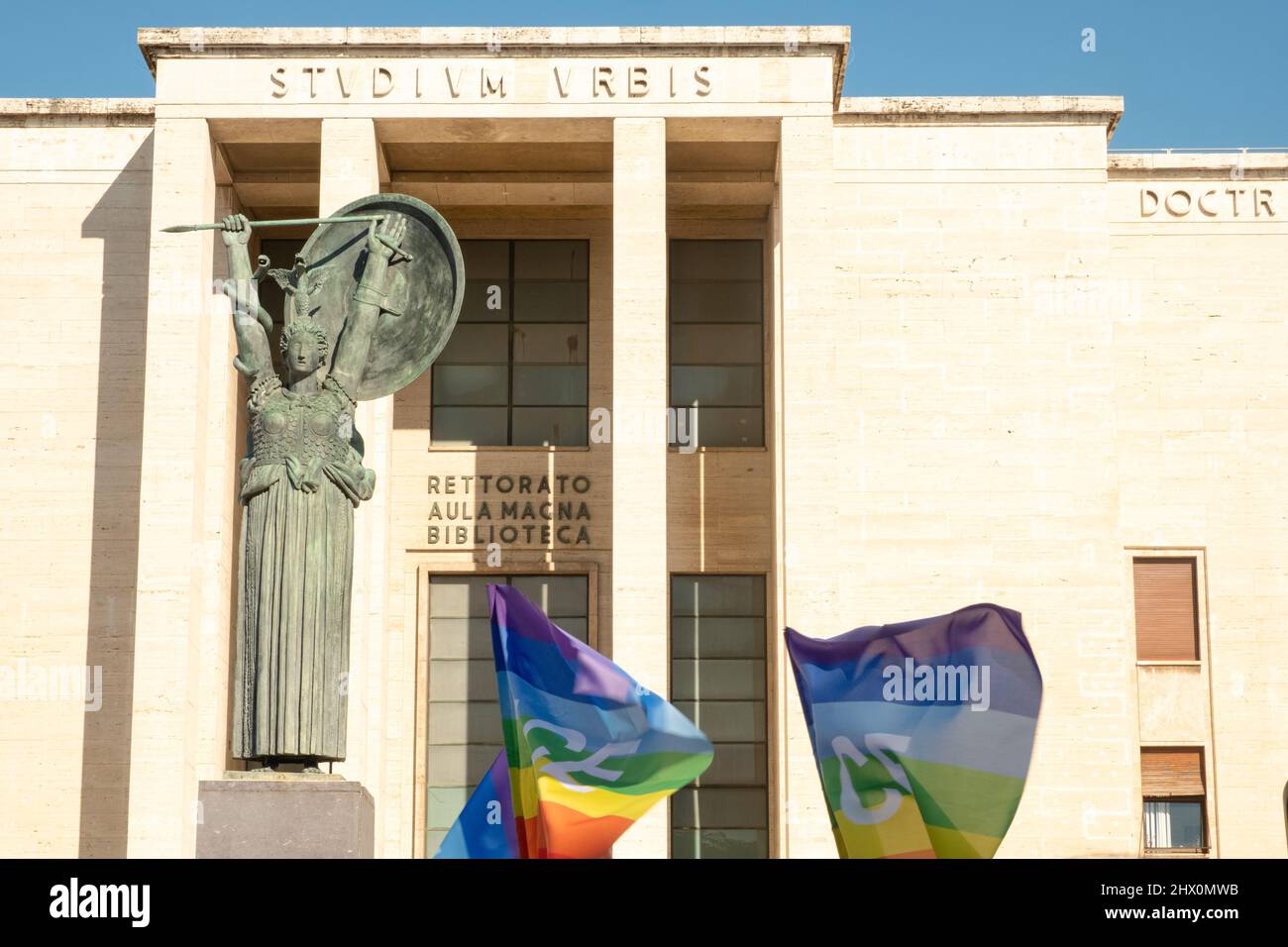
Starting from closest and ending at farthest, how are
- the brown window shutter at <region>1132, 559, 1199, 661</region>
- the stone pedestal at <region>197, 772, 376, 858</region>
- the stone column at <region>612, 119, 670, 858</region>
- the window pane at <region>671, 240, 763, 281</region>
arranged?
1. the stone pedestal at <region>197, 772, 376, 858</region>
2. the stone column at <region>612, 119, 670, 858</region>
3. the brown window shutter at <region>1132, 559, 1199, 661</region>
4. the window pane at <region>671, 240, 763, 281</region>

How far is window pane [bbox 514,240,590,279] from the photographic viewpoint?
1172 inches

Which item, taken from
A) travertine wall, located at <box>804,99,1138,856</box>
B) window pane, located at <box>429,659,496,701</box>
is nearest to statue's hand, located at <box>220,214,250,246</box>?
travertine wall, located at <box>804,99,1138,856</box>

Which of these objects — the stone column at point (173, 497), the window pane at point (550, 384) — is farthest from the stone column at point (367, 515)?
the window pane at point (550, 384)

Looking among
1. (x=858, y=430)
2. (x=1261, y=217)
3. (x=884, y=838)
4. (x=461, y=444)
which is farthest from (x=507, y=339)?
(x=884, y=838)

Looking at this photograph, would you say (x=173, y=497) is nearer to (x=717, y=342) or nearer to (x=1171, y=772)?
(x=717, y=342)

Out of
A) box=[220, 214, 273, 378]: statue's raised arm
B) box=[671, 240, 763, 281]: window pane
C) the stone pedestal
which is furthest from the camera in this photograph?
box=[671, 240, 763, 281]: window pane

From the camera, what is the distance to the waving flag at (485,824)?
14.6m

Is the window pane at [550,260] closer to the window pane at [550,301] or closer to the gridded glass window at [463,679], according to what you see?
the window pane at [550,301]

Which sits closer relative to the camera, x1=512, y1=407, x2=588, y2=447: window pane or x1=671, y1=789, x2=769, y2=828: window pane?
x1=671, y1=789, x2=769, y2=828: window pane

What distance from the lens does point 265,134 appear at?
2752 cm

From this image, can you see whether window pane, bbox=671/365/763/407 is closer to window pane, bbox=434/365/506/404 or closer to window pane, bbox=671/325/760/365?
window pane, bbox=671/325/760/365

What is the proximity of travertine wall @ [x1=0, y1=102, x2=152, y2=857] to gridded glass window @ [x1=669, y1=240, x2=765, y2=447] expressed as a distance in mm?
7843

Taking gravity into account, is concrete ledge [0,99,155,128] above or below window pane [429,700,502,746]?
above

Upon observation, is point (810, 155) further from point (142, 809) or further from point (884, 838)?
point (884, 838)
